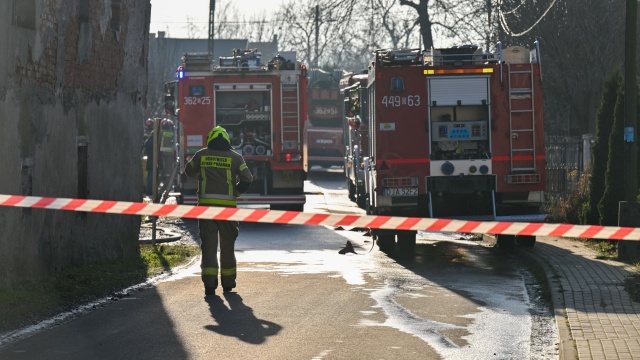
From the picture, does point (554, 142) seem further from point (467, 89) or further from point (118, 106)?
point (118, 106)

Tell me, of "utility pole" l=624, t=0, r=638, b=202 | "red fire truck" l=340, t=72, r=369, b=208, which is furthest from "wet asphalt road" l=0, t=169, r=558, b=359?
"red fire truck" l=340, t=72, r=369, b=208

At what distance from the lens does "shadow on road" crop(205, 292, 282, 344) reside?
32.5ft

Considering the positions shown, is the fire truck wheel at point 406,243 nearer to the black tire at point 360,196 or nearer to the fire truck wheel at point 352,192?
the black tire at point 360,196

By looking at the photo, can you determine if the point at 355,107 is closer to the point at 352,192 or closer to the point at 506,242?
the point at 352,192

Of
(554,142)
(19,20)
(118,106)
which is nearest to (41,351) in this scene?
(19,20)

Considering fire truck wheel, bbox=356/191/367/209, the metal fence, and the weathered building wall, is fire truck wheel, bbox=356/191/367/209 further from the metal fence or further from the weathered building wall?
the weathered building wall

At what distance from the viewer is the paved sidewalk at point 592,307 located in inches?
355

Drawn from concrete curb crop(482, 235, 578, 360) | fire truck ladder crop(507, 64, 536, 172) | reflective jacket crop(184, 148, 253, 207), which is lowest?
concrete curb crop(482, 235, 578, 360)

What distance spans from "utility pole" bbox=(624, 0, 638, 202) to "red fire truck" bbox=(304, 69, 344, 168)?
26.7 metres

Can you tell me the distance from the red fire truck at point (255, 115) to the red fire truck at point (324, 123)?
57.7 ft

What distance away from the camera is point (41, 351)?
9031 millimetres

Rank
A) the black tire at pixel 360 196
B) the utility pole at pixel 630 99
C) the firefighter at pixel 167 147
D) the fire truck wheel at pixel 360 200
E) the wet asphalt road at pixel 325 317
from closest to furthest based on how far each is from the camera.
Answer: the wet asphalt road at pixel 325 317
the utility pole at pixel 630 99
the black tire at pixel 360 196
the fire truck wheel at pixel 360 200
the firefighter at pixel 167 147

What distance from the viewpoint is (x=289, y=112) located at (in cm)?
2459

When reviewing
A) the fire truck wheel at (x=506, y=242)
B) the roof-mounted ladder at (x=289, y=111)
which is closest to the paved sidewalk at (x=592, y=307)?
the fire truck wheel at (x=506, y=242)
